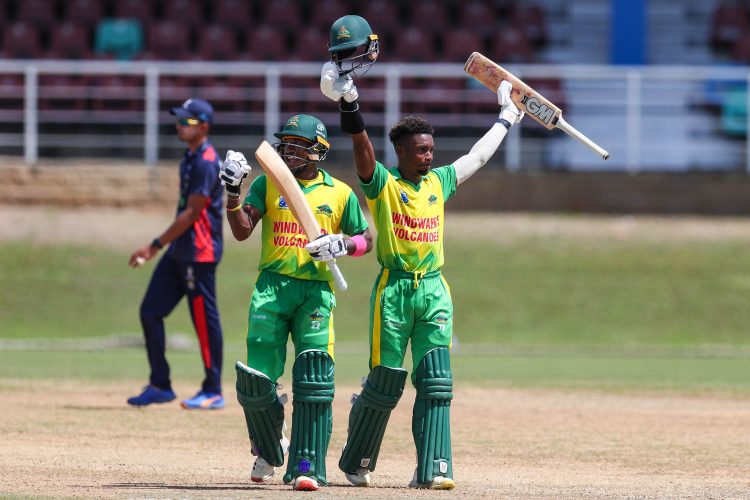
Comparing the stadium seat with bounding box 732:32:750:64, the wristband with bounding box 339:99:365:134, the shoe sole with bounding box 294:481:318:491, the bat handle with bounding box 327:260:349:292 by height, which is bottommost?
the shoe sole with bounding box 294:481:318:491

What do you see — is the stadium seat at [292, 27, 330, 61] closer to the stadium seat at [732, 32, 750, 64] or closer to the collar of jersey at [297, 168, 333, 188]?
the stadium seat at [732, 32, 750, 64]

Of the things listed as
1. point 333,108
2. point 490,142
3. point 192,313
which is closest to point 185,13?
point 333,108

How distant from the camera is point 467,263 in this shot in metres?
19.7

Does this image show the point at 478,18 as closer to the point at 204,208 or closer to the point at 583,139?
the point at 204,208

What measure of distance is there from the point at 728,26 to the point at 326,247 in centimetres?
1885

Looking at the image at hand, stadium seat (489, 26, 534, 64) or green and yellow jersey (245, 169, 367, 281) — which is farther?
stadium seat (489, 26, 534, 64)

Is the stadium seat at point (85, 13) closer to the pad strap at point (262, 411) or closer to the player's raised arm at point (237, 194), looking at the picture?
the player's raised arm at point (237, 194)

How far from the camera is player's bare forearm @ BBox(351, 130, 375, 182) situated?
25.9 ft

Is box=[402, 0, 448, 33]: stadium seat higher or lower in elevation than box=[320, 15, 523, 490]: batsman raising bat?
higher

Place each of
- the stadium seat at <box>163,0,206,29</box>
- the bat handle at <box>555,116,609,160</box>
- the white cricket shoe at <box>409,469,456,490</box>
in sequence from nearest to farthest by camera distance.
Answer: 1. the white cricket shoe at <box>409,469,456,490</box>
2. the bat handle at <box>555,116,609,160</box>
3. the stadium seat at <box>163,0,206,29</box>

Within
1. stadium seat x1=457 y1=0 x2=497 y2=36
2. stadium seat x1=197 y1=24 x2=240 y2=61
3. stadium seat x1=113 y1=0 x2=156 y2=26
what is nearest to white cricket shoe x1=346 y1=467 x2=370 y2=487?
stadium seat x1=197 y1=24 x2=240 y2=61

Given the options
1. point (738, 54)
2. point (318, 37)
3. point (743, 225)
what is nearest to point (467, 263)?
point (743, 225)

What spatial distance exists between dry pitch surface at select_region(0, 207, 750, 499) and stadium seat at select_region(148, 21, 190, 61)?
34.8 ft

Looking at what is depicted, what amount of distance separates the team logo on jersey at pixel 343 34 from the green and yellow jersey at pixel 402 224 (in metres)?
0.75
